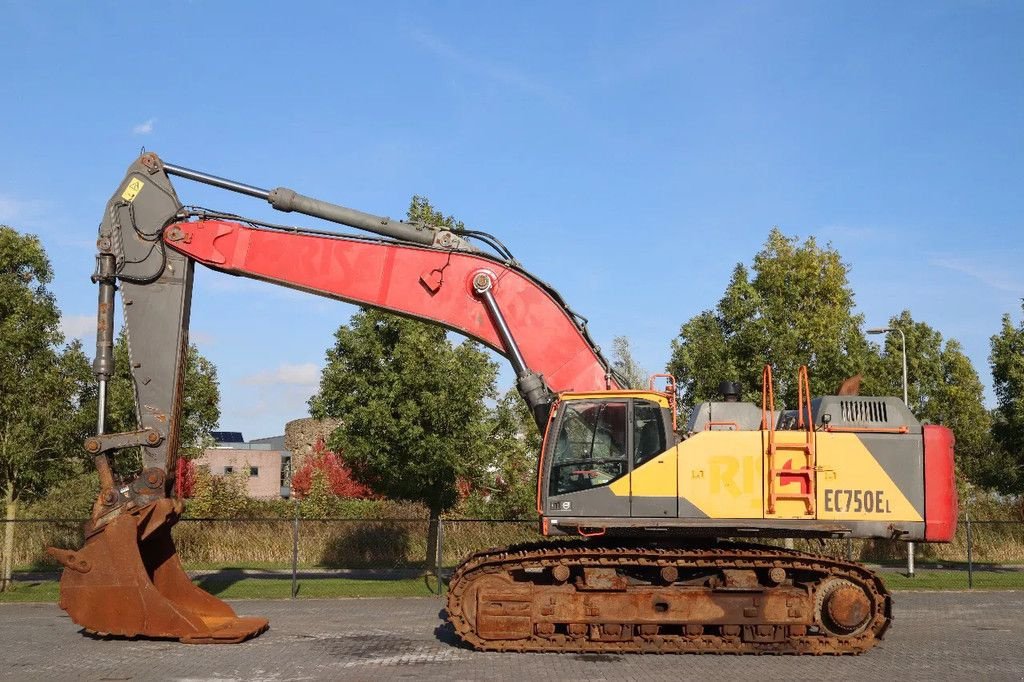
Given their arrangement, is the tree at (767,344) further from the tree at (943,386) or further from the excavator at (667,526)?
the tree at (943,386)

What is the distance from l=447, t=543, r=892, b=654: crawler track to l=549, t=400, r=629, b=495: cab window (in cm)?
86

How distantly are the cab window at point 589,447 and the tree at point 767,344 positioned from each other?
11.0 m

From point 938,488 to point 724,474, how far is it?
2.49 metres

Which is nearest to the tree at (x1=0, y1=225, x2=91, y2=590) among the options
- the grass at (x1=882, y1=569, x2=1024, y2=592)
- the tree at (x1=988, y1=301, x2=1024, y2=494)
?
the grass at (x1=882, y1=569, x2=1024, y2=592)

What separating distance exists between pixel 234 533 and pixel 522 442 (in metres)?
8.48

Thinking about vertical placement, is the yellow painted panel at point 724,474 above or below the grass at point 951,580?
above

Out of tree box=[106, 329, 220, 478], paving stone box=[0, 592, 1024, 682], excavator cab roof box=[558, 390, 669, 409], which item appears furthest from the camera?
tree box=[106, 329, 220, 478]

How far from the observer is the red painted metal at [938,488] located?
11.7 meters

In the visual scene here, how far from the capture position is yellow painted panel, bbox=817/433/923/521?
1173cm

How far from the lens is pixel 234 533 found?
26766 millimetres

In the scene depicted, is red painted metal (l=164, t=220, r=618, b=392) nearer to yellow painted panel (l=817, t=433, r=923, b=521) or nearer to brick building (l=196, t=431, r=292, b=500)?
yellow painted panel (l=817, t=433, r=923, b=521)

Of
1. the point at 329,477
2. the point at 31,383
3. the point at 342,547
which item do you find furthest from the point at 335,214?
the point at 329,477

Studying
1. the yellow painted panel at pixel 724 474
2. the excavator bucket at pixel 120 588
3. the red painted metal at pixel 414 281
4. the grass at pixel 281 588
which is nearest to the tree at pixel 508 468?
the grass at pixel 281 588

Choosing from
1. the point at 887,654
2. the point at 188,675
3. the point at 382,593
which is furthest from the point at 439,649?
the point at 382,593
